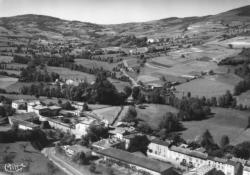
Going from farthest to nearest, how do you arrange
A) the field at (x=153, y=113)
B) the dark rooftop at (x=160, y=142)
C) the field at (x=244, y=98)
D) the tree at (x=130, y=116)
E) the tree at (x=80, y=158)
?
the field at (x=244, y=98), the field at (x=153, y=113), the tree at (x=130, y=116), the dark rooftop at (x=160, y=142), the tree at (x=80, y=158)

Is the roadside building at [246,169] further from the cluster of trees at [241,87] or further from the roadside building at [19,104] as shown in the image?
the roadside building at [19,104]

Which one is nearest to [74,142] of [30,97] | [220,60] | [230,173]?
[230,173]

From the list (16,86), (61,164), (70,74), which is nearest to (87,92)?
(16,86)

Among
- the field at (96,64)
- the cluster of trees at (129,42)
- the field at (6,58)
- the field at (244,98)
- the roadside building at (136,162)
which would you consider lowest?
the roadside building at (136,162)

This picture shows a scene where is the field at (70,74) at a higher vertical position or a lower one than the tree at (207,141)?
higher

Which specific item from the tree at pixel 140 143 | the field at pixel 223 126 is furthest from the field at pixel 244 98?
the tree at pixel 140 143

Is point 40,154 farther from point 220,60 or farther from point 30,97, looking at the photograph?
point 220,60

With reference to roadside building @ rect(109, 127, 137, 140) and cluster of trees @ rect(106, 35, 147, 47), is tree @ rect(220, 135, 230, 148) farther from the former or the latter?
cluster of trees @ rect(106, 35, 147, 47)

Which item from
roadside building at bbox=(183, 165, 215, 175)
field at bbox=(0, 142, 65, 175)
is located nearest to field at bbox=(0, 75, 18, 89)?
field at bbox=(0, 142, 65, 175)
